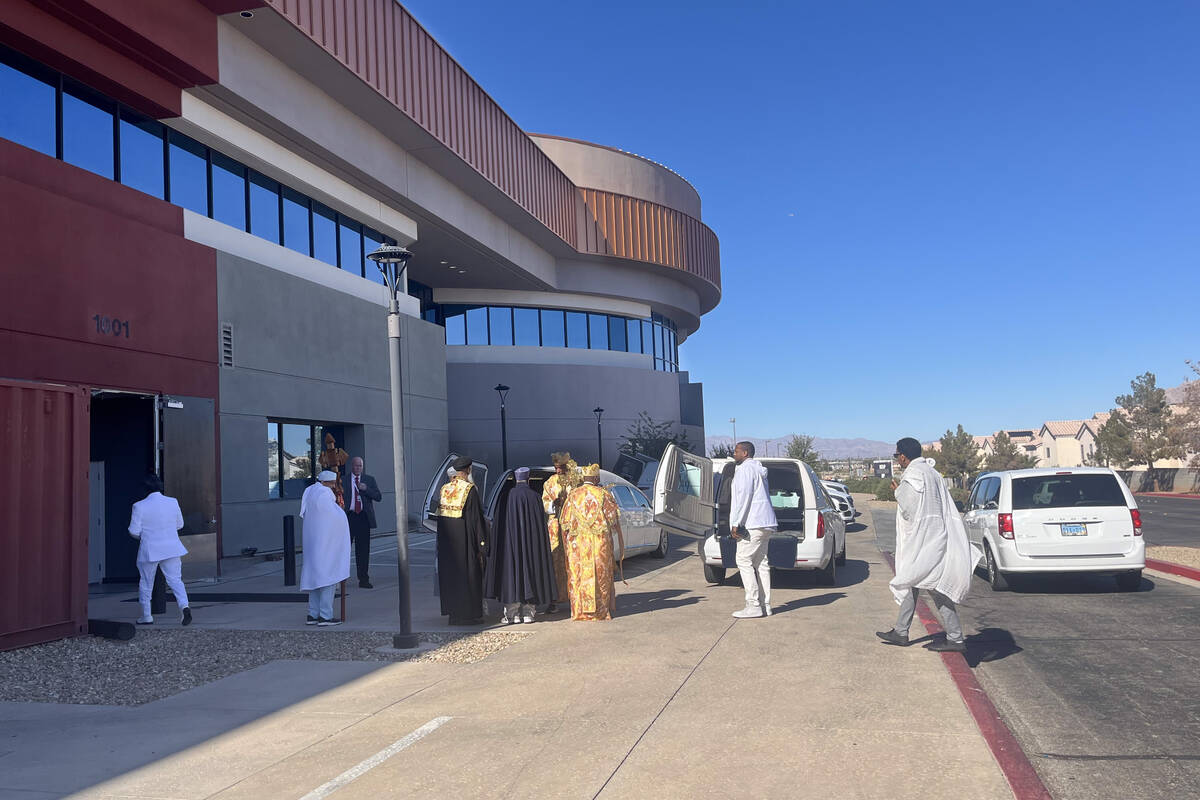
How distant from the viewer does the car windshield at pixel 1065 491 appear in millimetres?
10938

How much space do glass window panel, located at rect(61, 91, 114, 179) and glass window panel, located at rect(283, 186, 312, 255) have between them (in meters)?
4.86

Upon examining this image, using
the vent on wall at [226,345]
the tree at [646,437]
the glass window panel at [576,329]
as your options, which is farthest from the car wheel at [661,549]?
the glass window panel at [576,329]

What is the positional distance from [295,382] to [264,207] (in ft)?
11.7

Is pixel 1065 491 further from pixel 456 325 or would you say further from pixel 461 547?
pixel 456 325

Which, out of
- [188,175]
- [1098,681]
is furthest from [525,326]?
[1098,681]

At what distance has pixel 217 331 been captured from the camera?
1594cm

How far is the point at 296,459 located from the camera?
19078mm

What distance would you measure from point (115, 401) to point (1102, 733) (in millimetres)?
14374

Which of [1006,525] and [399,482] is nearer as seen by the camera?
[399,482]

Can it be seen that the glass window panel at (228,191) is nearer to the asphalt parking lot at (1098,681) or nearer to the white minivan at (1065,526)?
the white minivan at (1065,526)

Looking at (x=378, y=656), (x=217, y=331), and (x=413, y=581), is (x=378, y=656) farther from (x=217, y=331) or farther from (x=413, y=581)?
(x=217, y=331)

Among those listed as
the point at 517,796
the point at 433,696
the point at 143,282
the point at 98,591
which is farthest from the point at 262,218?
the point at 517,796

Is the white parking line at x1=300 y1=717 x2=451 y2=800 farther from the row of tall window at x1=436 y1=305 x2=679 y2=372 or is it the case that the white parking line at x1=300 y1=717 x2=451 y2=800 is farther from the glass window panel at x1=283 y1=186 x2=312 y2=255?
the row of tall window at x1=436 y1=305 x2=679 y2=372

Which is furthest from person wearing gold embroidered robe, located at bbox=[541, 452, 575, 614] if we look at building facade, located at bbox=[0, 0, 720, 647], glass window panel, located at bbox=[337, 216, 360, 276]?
glass window panel, located at bbox=[337, 216, 360, 276]
